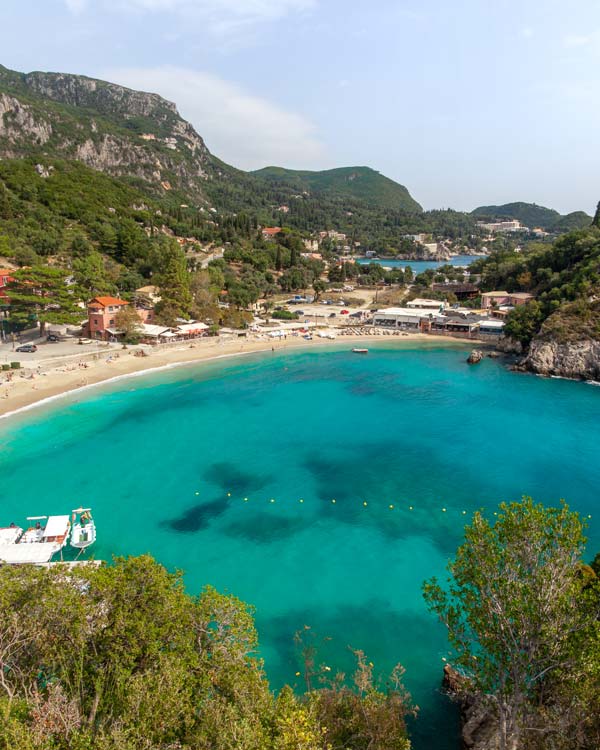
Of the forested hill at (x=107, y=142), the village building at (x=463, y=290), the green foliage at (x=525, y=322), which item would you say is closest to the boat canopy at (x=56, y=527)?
the green foliage at (x=525, y=322)

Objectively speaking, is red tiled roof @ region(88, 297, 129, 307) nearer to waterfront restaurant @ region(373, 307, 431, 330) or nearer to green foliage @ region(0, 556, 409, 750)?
waterfront restaurant @ region(373, 307, 431, 330)

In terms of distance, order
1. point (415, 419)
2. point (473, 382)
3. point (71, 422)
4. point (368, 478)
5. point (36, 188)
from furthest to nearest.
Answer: point (36, 188)
point (473, 382)
point (415, 419)
point (71, 422)
point (368, 478)

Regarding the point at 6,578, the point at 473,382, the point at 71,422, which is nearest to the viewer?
the point at 6,578

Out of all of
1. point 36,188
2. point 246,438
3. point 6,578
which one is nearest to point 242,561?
point 6,578

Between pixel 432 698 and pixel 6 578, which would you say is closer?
pixel 6 578

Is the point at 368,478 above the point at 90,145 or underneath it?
underneath

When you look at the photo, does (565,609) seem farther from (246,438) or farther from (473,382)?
(473,382)

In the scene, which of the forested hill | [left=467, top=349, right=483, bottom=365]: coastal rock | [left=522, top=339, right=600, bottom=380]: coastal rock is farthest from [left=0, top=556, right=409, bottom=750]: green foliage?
the forested hill
